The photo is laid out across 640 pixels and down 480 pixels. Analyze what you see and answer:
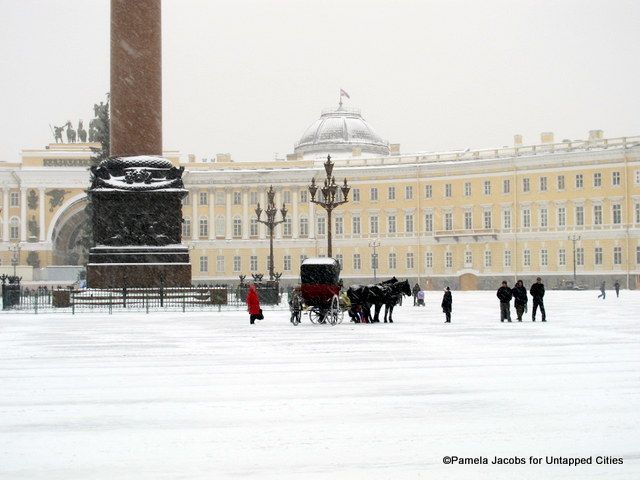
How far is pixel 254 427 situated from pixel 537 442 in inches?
91.4

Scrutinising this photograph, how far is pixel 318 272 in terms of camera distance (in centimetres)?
2647

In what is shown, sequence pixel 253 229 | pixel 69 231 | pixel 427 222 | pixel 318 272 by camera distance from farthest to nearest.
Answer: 1. pixel 69 231
2. pixel 253 229
3. pixel 427 222
4. pixel 318 272

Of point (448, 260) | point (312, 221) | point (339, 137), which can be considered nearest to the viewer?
point (448, 260)

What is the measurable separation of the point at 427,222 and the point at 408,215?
61.3 inches

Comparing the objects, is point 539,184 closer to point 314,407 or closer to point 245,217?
point 245,217

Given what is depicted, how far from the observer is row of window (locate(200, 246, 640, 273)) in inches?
2835

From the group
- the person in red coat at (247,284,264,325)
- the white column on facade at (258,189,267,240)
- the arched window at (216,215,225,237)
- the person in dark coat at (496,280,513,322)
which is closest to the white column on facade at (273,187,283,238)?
the white column on facade at (258,189,267,240)

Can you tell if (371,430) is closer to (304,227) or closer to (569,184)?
(569,184)

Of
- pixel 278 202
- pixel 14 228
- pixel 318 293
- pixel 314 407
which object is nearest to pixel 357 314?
pixel 318 293

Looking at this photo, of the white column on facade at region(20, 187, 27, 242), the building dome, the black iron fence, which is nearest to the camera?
the black iron fence

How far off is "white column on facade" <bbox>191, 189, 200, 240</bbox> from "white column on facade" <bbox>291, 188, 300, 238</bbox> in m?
7.35

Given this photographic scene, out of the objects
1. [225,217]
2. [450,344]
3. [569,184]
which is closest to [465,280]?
[569,184]

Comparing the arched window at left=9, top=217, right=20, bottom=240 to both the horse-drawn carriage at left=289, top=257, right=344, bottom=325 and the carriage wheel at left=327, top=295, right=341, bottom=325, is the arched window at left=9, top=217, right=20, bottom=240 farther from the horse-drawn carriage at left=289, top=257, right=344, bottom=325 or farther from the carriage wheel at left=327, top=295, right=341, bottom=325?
the carriage wheel at left=327, top=295, right=341, bottom=325

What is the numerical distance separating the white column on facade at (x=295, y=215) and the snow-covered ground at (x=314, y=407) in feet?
210
